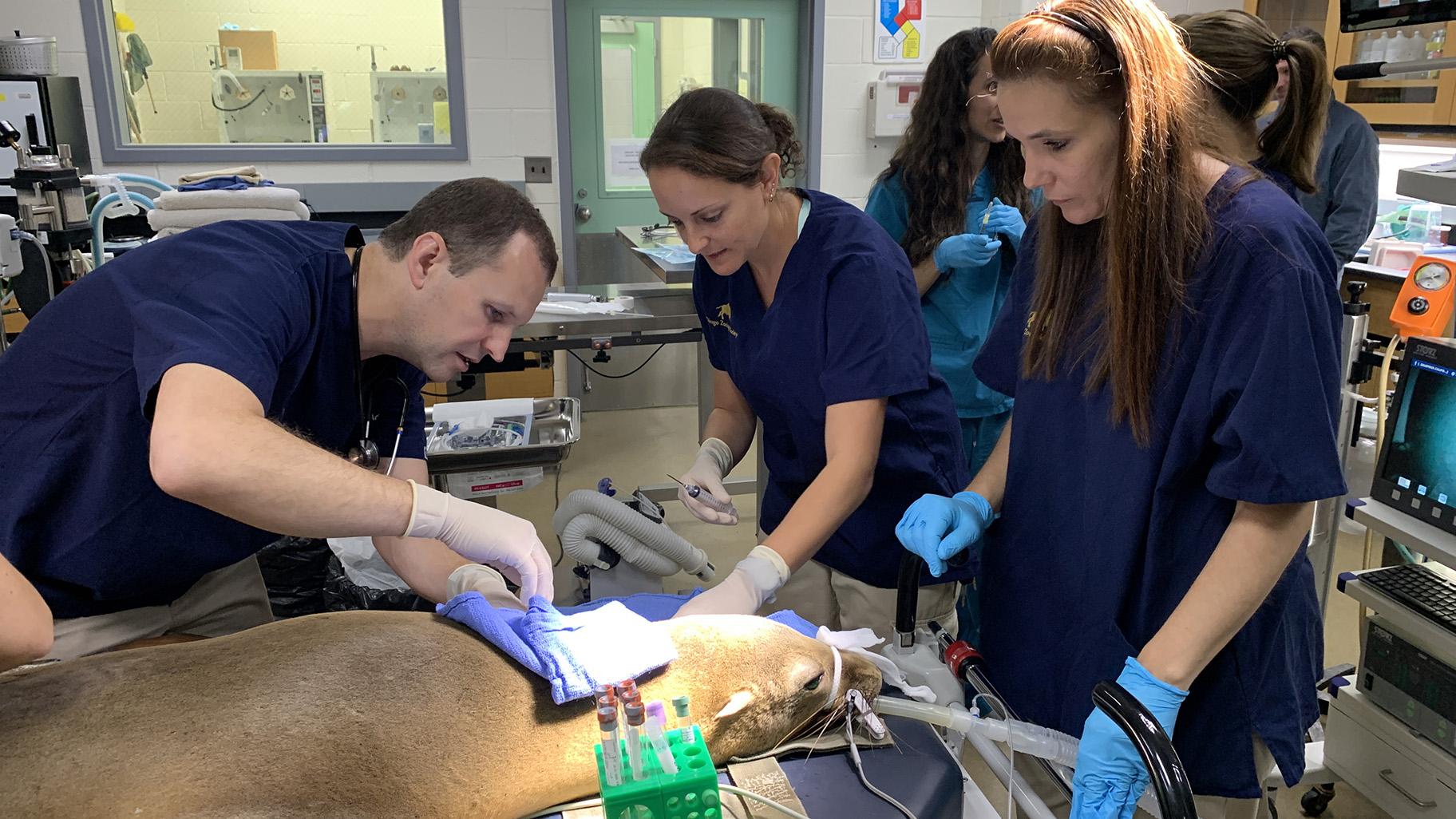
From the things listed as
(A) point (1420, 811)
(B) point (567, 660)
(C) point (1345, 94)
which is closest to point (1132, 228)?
(B) point (567, 660)

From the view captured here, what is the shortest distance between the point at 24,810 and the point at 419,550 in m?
0.69

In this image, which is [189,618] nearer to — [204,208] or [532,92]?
[204,208]

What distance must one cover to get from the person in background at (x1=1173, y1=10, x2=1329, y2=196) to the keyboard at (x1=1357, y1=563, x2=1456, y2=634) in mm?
1057

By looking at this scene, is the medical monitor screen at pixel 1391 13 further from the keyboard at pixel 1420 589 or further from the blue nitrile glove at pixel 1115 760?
the blue nitrile glove at pixel 1115 760

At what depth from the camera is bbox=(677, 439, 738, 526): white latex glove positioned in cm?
173

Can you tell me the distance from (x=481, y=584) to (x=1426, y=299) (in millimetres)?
2560

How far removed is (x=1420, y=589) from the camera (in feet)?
6.29

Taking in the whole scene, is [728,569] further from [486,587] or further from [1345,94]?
[1345,94]

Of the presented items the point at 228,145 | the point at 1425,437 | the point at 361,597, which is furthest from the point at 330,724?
the point at 228,145

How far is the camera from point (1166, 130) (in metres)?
1.02

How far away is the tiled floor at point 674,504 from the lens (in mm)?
2203

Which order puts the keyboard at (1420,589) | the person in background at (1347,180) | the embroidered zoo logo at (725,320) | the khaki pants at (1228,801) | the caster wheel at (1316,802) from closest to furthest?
the khaki pants at (1228,801) < the embroidered zoo logo at (725,320) < the keyboard at (1420,589) < the caster wheel at (1316,802) < the person in background at (1347,180)

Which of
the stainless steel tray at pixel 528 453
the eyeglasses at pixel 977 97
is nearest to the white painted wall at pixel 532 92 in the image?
the stainless steel tray at pixel 528 453

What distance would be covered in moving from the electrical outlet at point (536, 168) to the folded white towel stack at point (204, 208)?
91.9 inches
